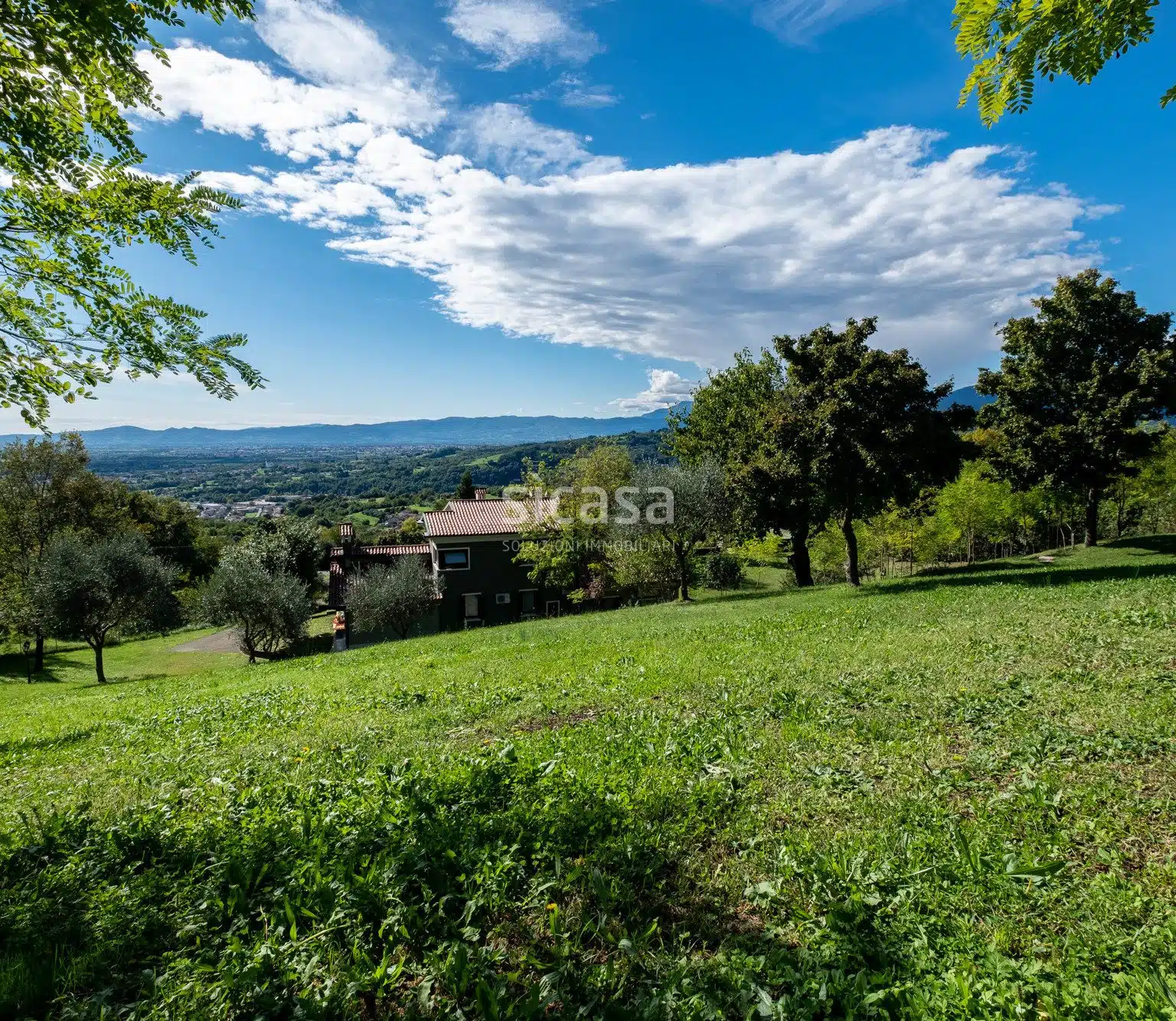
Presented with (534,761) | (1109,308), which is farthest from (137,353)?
(1109,308)

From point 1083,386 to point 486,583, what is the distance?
3541 centimetres

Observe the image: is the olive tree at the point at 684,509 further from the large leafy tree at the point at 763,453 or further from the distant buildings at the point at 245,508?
the distant buildings at the point at 245,508

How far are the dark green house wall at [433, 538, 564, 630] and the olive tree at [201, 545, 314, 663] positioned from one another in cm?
1206

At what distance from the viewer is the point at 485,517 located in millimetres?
44844

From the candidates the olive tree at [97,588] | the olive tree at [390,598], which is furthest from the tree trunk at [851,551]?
the olive tree at [97,588]

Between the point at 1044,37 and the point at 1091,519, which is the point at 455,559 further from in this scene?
the point at 1044,37

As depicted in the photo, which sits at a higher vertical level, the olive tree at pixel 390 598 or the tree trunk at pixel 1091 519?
the tree trunk at pixel 1091 519

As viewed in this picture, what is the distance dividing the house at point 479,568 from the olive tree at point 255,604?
387 inches

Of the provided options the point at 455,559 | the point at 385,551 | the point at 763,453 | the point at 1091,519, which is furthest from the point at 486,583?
the point at 1091,519

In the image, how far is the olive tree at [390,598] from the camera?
32969 millimetres

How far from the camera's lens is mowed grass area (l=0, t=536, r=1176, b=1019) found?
310cm

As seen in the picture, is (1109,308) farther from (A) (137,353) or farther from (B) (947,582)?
(A) (137,353)

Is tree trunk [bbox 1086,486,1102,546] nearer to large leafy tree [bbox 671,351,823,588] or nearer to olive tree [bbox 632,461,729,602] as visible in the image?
large leafy tree [bbox 671,351,823,588]

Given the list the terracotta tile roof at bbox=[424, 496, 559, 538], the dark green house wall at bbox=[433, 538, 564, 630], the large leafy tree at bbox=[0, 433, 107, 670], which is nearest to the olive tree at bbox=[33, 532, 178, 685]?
the large leafy tree at bbox=[0, 433, 107, 670]
